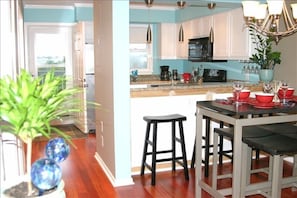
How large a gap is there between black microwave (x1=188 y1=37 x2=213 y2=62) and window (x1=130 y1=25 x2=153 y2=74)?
1.45m

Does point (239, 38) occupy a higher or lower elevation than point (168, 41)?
lower

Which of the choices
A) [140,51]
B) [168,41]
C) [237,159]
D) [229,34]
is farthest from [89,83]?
[237,159]

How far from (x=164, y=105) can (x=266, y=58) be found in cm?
157

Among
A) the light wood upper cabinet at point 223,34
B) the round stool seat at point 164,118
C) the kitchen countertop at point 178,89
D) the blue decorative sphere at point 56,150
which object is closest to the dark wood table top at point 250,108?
the round stool seat at point 164,118

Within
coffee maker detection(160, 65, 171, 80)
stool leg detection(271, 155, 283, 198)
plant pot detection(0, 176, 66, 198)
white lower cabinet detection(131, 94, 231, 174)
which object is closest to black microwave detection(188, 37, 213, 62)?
coffee maker detection(160, 65, 171, 80)

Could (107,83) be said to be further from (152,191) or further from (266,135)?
(266,135)

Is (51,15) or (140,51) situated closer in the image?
(51,15)

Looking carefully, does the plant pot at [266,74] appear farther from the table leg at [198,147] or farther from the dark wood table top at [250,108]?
the table leg at [198,147]

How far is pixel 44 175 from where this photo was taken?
1619 millimetres

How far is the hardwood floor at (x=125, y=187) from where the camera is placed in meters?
3.53

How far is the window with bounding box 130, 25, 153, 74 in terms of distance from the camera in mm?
7457

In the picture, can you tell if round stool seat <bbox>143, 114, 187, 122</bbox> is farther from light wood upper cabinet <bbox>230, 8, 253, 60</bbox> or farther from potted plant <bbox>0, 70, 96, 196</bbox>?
potted plant <bbox>0, 70, 96, 196</bbox>

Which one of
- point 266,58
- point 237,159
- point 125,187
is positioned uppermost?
point 266,58

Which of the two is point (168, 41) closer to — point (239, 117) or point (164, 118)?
point (164, 118)
